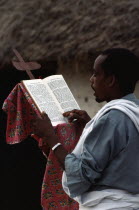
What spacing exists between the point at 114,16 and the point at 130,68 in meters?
1.33

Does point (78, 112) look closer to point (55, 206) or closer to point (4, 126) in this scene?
point (55, 206)

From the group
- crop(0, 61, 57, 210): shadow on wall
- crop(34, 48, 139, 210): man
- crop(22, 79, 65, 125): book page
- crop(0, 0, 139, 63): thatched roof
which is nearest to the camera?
crop(34, 48, 139, 210): man

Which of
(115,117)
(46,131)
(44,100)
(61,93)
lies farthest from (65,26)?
(115,117)

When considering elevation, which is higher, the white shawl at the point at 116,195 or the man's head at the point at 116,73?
the man's head at the point at 116,73

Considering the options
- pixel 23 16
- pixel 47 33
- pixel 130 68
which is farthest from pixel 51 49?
pixel 130 68

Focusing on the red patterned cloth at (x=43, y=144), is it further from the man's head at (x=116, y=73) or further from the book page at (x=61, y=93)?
the man's head at (x=116, y=73)

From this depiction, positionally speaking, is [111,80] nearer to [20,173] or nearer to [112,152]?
[112,152]

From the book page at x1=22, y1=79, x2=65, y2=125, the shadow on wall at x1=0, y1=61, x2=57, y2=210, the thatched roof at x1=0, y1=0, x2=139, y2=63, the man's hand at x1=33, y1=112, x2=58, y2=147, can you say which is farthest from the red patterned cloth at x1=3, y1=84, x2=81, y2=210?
the shadow on wall at x1=0, y1=61, x2=57, y2=210

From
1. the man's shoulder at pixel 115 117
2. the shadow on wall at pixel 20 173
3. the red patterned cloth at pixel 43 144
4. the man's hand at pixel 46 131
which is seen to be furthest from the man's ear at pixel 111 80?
the shadow on wall at pixel 20 173

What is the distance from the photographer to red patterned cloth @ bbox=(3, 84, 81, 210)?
76.4 inches

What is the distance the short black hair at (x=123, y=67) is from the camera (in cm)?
154

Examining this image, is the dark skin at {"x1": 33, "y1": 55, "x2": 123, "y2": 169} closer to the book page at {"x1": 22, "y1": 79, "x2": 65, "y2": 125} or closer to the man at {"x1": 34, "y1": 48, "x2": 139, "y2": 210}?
the man at {"x1": 34, "y1": 48, "x2": 139, "y2": 210}

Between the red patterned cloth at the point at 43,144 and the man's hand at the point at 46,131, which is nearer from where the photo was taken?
the man's hand at the point at 46,131

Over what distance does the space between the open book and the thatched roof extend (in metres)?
0.83
